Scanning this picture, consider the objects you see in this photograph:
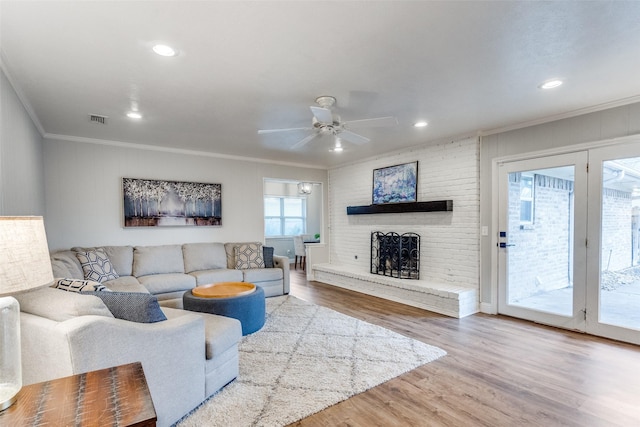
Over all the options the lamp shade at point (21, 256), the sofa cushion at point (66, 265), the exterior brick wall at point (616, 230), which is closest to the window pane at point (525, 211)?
the exterior brick wall at point (616, 230)

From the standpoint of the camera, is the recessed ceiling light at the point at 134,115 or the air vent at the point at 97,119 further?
the air vent at the point at 97,119

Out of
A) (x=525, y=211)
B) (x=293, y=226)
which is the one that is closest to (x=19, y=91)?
(x=525, y=211)

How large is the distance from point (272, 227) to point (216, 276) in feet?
16.1

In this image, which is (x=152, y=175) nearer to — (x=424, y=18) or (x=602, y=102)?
(x=424, y=18)

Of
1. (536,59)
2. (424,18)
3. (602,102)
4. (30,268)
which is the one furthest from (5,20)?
(602,102)

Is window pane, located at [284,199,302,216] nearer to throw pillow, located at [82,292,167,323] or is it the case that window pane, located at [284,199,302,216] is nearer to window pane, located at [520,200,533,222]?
window pane, located at [520,200,533,222]

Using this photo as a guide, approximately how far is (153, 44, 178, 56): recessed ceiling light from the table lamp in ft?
4.87

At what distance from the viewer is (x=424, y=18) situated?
1855 millimetres

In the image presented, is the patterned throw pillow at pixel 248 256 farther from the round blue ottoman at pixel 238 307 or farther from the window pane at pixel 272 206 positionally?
the window pane at pixel 272 206

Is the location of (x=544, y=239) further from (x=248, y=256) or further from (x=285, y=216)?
(x=285, y=216)

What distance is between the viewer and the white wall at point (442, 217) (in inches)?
177

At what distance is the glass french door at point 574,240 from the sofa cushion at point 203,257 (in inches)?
164

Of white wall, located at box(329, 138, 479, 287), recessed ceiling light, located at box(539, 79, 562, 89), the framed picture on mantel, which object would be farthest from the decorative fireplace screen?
recessed ceiling light, located at box(539, 79, 562, 89)

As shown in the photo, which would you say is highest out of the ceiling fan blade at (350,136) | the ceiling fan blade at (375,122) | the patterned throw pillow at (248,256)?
the ceiling fan blade at (375,122)
